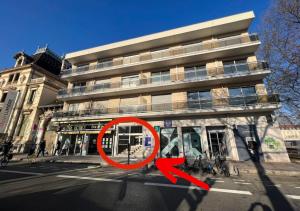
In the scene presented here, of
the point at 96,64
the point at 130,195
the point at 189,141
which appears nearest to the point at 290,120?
the point at 189,141

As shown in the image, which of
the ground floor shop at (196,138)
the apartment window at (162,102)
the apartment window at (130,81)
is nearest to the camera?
the ground floor shop at (196,138)

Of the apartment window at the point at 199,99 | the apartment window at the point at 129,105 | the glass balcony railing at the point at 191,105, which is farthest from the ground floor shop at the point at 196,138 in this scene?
the apartment window at the point at 129,105

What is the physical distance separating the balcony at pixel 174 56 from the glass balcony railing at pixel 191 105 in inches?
182

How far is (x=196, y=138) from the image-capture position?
1307 cm

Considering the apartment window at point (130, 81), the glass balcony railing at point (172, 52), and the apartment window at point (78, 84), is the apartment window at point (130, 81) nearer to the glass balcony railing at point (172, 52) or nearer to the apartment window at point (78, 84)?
the glass balcony railing at point (172, 52)

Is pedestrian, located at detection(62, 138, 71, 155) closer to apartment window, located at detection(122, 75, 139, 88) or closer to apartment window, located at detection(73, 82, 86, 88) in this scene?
apartment window, located at detection(73, 82, 86, 88)

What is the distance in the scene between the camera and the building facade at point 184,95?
1198cm

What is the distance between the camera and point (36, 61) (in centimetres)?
2386

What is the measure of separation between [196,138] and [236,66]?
25.1ft

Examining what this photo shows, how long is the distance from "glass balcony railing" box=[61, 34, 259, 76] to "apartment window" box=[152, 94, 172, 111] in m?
4.22

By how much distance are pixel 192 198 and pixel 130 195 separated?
5.86ft

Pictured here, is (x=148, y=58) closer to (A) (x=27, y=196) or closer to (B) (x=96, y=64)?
(B) (x=96, y=64)

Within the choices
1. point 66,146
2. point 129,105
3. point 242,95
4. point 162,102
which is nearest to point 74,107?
point 66,146

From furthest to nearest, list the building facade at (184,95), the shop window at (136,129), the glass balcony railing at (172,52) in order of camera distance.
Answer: the shop window at (136,129)
the glass balcony railing at (172,52)
the building facade at (184,95)
